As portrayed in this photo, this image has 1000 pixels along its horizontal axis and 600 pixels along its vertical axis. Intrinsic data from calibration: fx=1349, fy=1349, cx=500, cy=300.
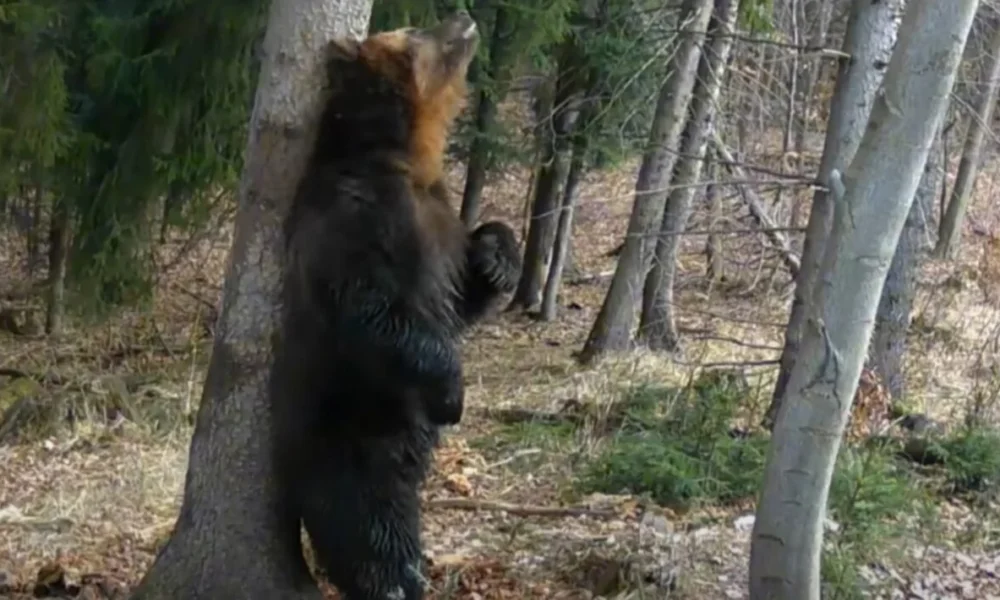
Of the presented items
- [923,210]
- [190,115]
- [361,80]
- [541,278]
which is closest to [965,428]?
[923,210]

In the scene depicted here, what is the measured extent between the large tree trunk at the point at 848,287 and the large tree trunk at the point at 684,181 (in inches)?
225

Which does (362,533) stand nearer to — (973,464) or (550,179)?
(973,464)

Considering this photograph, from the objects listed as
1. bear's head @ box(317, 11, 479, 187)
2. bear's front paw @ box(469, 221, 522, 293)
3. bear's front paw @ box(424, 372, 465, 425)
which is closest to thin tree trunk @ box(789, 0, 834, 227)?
bear's front paw @ box(469, 221, 522, 293)

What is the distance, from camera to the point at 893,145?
143 inches

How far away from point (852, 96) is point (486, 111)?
5.20m

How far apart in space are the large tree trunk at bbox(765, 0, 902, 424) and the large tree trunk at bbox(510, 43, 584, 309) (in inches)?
153

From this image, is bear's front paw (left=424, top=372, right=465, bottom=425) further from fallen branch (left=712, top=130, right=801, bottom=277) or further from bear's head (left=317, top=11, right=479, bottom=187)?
fallen branch (left=712, top=130, right=801, bottom=277)

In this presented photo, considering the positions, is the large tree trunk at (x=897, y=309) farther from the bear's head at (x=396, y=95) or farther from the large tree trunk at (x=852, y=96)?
the bear's head at (x=396, y=95)

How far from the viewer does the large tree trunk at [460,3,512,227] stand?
33.9 ft

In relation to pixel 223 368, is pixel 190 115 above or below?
above

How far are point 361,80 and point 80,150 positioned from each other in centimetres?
479

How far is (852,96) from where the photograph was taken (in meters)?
6.51

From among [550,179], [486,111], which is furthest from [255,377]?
[550,179]

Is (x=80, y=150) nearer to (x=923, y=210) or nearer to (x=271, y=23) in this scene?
(x=271, y=23)
